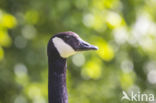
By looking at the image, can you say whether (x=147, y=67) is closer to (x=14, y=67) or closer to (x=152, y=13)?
(x=152, y=13)

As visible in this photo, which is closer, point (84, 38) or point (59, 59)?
point (59, 59)

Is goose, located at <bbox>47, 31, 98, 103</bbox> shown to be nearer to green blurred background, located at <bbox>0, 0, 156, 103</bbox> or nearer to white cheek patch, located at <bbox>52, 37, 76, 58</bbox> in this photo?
white cheek patch, located at <bbox>52, 37, 76, 58</bbox>

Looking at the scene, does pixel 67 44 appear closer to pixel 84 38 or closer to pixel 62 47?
pixel 62 47

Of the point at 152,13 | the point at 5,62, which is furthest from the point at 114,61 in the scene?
the point at 5,62

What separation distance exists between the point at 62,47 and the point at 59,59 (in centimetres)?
8

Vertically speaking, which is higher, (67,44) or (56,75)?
(67,44)

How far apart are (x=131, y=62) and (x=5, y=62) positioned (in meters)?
1.37

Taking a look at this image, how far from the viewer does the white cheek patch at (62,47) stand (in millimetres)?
2781

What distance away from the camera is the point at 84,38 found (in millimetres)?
4520

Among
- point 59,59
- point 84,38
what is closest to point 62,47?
point 59,59

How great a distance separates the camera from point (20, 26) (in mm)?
4836

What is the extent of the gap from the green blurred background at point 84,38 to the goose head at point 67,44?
3.94 ft

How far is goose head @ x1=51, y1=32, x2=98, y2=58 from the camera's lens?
9.18 ft

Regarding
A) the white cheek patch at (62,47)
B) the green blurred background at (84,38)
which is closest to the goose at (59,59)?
the white cheek patch at (62,47)
